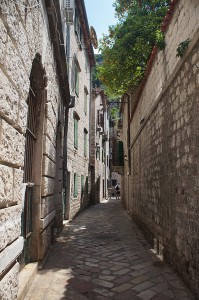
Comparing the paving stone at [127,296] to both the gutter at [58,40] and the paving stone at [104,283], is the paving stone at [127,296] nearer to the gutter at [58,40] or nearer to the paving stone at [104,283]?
the paving stone at [104,283]

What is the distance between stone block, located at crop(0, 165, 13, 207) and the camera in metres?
2.30

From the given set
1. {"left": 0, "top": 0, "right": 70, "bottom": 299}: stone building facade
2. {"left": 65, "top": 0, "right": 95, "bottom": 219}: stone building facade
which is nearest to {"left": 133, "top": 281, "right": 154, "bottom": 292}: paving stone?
{"left": 0, "top": 0, "right": 70, "bottom": 299}: stone building facade

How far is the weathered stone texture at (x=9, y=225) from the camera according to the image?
2.31m

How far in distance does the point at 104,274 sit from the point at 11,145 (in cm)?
302

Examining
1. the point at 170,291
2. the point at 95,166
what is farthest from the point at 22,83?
the point at 95,166

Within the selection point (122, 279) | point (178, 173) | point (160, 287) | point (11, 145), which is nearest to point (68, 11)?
point (178, 173)

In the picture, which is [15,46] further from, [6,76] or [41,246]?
[41,246]

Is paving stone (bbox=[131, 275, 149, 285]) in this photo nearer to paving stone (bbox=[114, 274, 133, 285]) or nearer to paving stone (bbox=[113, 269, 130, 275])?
paving stone (bbox=[114, 274, 133, 285])

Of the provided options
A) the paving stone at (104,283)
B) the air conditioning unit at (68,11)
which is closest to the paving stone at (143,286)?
the paving stone at (104,283)

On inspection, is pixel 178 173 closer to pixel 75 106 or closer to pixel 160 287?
pixel 160 287

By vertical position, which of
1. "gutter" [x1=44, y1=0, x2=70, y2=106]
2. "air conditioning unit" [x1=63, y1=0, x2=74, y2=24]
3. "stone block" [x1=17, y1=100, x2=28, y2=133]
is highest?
"air conditioning unit" [x1=63, y1=0, x2=74, y2=24]

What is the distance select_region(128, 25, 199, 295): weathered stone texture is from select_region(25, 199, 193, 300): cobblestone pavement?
13.0 inches

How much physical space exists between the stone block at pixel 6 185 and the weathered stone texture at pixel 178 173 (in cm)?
235

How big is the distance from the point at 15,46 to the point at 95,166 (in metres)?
17.2
